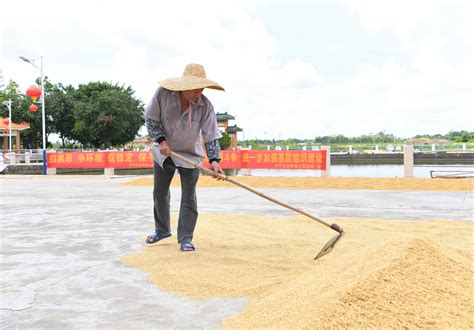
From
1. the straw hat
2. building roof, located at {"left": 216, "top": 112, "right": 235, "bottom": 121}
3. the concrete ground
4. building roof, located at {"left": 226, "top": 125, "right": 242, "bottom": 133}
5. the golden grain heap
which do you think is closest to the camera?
the golden grain heap

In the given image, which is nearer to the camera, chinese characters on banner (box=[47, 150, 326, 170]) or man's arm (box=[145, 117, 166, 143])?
man's arm (box=[145, 117, 166, 143])

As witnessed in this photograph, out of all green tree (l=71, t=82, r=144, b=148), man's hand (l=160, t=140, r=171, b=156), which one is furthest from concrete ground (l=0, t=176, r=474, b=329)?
green tree (l=71, t=82, r=144, b=148)

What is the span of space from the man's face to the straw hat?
→ 0.29 ft

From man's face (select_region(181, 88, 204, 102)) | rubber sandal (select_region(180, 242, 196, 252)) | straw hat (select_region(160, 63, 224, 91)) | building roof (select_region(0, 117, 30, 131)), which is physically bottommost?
rubber sandal (select_region(180, 242, 196, 252))

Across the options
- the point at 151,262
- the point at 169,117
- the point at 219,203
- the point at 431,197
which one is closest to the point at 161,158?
the point at 169,117

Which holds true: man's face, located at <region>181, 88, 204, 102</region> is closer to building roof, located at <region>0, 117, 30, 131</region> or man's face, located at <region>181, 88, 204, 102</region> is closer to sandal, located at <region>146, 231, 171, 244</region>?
sandal, located at <region>146, 231, 171, 244</region>

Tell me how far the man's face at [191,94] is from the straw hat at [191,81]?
0.29 feet

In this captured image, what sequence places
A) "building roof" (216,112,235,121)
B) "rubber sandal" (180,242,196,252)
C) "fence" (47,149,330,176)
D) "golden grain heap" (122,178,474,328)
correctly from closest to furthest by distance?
"golden grain heap" (122,178,474,328)
"rubber sandal" (180,242,196,252)
"fence" (47,149,330,176)
"building roof" (216,112,235,121)

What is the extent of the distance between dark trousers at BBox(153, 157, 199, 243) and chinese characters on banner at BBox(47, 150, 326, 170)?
9.57m

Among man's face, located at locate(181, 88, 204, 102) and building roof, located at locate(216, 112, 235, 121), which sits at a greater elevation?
building roof, located at locate(216, 112, 235, 121)

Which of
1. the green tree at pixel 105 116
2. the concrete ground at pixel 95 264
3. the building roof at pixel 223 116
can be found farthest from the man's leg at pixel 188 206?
the building roof at pixel 223 116

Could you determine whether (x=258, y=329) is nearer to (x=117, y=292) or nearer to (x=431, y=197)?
(x=117, y=292)

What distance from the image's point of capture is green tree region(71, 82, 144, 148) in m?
34.4

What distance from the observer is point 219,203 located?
6574 mm
